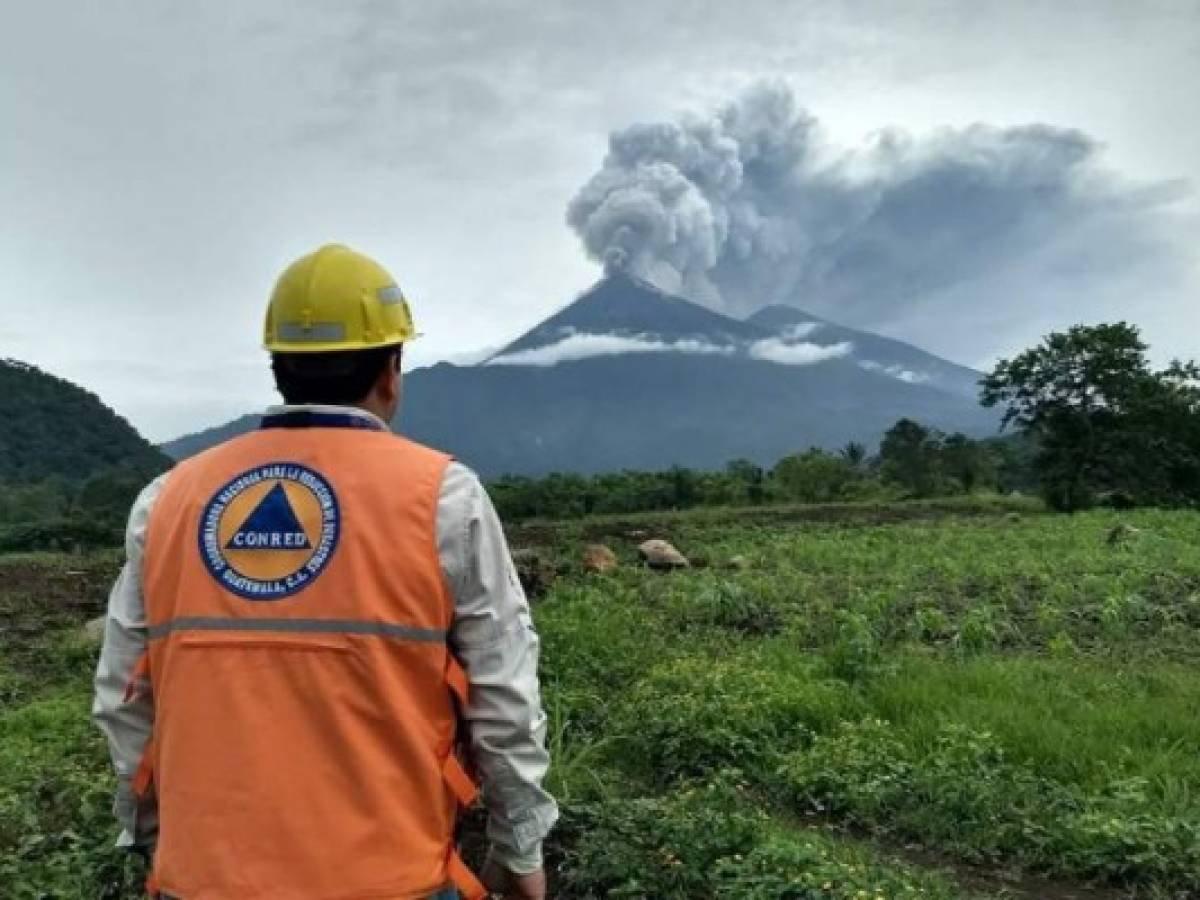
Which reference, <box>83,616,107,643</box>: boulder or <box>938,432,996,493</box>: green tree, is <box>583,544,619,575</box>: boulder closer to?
<box>83,616,107,643</box>: boulder

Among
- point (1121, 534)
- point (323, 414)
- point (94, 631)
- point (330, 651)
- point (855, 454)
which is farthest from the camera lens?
point (855, 454)

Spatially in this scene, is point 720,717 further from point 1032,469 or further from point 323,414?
point 1032,469

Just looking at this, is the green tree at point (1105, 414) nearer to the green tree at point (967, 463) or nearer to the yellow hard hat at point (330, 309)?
the green tree at point (967, 463)

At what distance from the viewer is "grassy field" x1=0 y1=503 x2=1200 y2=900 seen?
4004 millimetres

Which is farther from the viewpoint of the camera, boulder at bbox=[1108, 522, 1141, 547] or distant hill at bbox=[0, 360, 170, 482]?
distant hill at bbox=[0, 360, 170, 482]

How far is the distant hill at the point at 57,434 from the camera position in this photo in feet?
125

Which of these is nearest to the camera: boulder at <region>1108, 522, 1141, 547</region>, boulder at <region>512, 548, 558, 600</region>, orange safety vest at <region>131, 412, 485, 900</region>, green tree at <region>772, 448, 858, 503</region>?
orange safety vest at <region>131, 412, 485, 900</region>

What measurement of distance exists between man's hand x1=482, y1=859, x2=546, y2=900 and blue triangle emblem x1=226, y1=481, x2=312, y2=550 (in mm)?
646

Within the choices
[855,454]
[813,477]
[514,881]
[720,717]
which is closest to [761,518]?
[813,477]

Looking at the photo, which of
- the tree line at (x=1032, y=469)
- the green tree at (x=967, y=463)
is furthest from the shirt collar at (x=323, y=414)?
the green tree at (x=967, y=463)

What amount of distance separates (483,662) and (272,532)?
1.27 feet

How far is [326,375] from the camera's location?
6.43 ft

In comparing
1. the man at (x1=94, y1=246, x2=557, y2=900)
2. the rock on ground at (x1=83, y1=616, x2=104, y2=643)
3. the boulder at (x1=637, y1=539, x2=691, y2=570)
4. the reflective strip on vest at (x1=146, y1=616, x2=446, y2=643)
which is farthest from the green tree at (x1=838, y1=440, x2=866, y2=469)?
the reflective strip on vest at (x1=146, y1=616, x2=446, y2=643)

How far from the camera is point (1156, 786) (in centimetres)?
488
